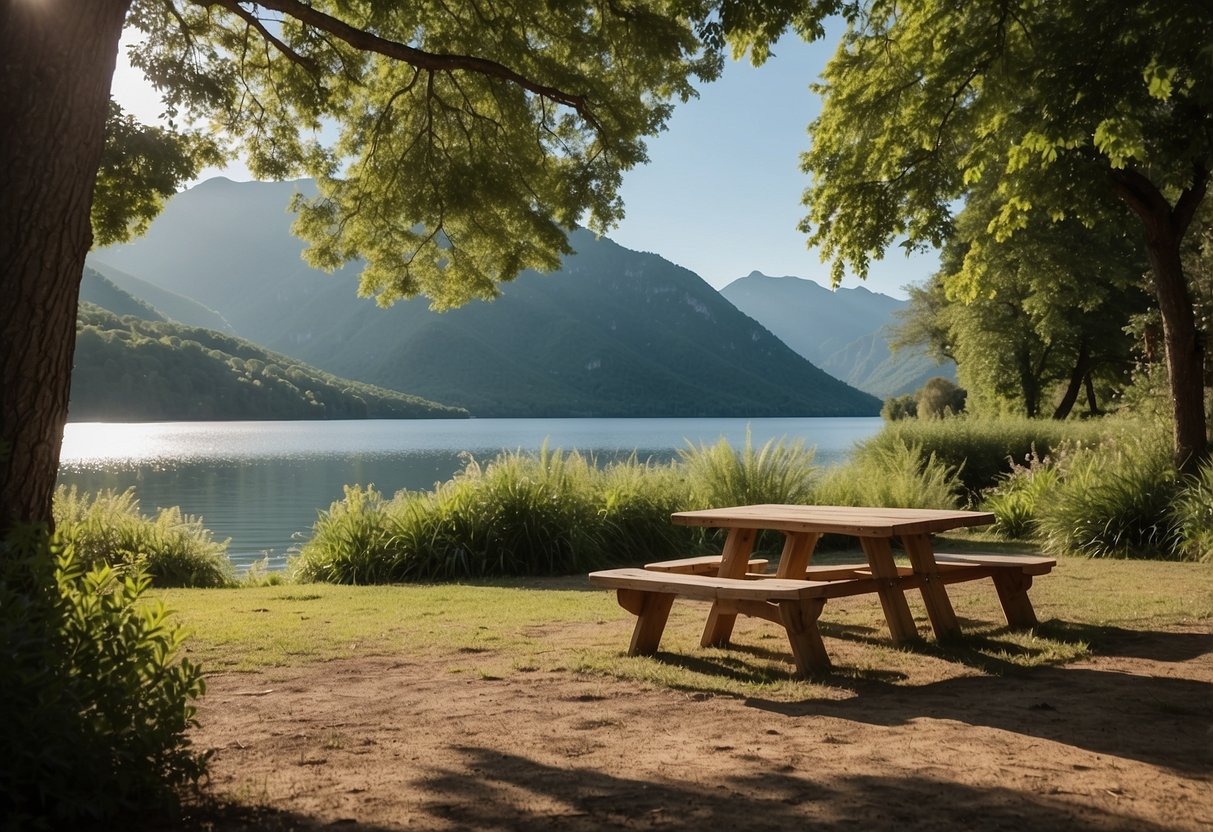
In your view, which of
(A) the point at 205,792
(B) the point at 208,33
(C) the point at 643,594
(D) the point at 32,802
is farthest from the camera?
(B) the point at 208,33

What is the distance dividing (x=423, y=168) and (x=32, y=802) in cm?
745

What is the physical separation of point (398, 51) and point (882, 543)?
428 cm

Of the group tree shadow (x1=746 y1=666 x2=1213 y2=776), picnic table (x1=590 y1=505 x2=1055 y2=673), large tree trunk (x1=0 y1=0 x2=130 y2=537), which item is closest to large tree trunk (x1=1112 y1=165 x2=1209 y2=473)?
picnic table (x1=590 y1=505 x2=1055 y2=673)

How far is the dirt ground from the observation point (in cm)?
268

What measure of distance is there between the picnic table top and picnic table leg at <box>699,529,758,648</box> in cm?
14

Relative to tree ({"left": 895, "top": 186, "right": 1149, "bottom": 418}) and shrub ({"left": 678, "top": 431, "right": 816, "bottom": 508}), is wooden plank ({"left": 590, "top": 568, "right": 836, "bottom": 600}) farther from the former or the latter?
tree ({"left": 895, "top": 186, "right": 1149, "bottom": 418})

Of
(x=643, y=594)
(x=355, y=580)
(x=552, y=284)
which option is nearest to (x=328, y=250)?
(x=355, y=580)

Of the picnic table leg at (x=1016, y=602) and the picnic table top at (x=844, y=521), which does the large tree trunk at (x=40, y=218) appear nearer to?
the picnic table top at (x=844, y=521)

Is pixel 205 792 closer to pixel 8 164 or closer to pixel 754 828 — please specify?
pixel 754 828

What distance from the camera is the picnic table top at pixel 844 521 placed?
16.4 ft

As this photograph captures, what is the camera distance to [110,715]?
2488 millimetres

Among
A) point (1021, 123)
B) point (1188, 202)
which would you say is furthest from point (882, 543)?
point (1188, 202)

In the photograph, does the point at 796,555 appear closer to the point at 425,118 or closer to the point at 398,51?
the point at 398,51

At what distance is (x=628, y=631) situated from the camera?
6.14 meters
